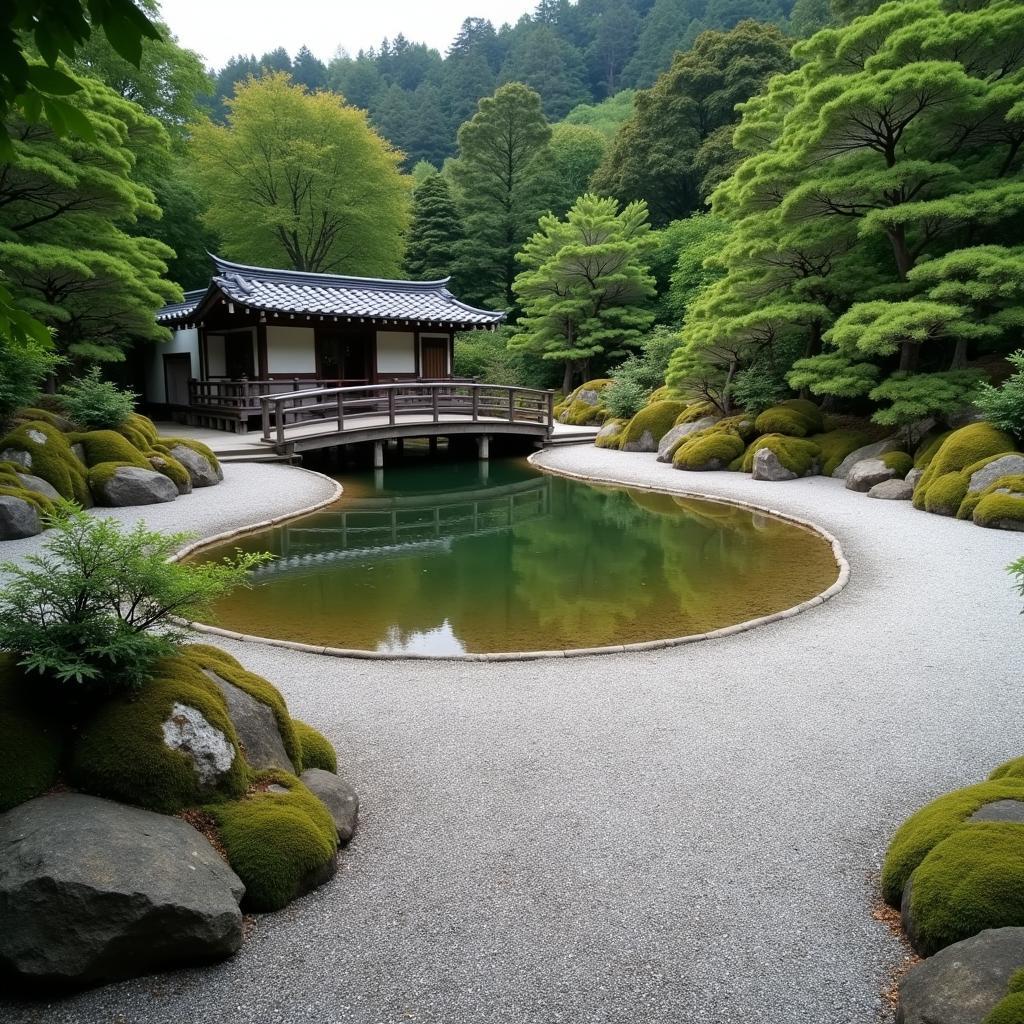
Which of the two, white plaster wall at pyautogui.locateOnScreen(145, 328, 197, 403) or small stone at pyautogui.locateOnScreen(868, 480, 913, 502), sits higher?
white plaster wall at pyautogui.locateOnScreen(145, 328, 197, 403)

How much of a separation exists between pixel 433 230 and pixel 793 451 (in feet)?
78.2

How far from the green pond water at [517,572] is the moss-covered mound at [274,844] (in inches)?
134

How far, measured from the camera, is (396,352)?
23.1 m

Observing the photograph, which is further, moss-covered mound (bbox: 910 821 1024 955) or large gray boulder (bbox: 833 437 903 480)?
large gray boulder (bbox: 833 437 903 480)

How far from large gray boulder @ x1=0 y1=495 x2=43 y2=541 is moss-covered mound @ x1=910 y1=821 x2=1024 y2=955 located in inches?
396

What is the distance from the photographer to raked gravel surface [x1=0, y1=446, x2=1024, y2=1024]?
2727 mm

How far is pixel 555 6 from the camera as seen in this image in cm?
6800

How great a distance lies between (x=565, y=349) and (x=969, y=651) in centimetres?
→ 2236

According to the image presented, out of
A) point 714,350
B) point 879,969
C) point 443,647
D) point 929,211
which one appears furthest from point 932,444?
point 879,969

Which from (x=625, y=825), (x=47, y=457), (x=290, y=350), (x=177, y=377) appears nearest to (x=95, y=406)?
(x=47, y=457)

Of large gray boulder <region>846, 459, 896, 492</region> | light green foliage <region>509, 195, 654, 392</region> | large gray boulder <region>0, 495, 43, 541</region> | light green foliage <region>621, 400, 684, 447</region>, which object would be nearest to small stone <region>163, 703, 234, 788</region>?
large gray boulder <region>0, 495, 43, 541</region>

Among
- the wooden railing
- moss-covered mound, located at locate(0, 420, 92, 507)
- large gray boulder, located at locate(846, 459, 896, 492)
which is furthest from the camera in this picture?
the wooden railing

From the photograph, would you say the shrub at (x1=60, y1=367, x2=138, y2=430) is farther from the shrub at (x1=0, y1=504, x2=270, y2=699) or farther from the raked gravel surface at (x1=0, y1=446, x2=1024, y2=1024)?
the shrub at (x1=0, y1=504, x2=270, y2=699)

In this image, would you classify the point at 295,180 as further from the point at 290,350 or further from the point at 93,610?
the point at 93,610
